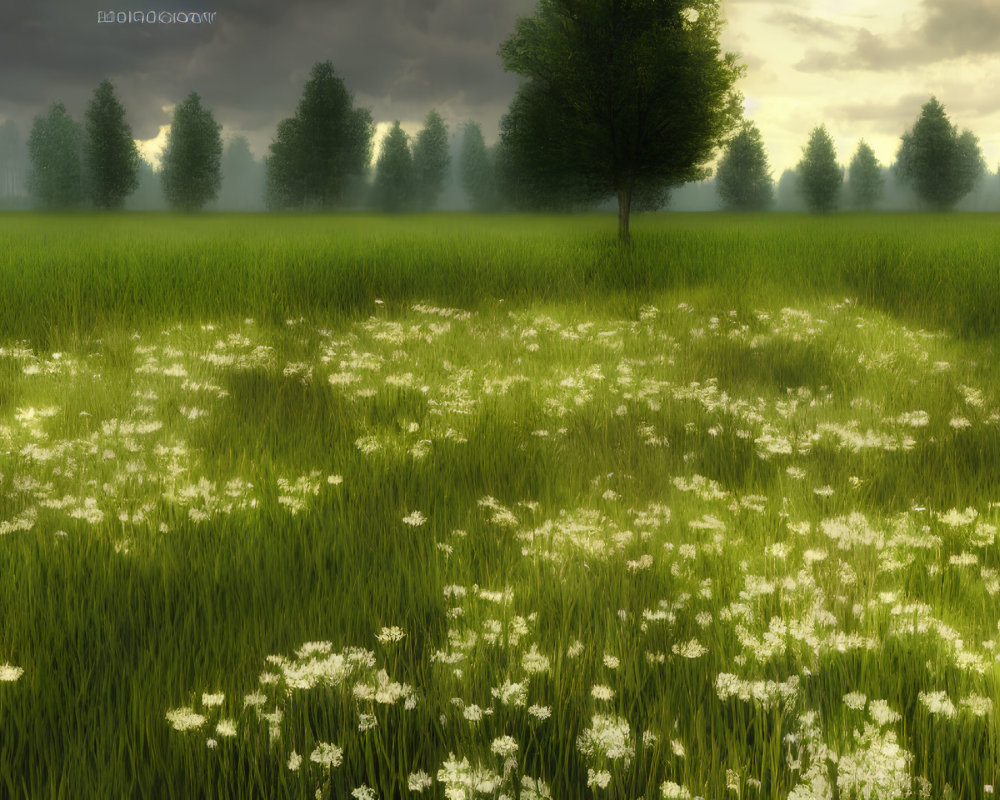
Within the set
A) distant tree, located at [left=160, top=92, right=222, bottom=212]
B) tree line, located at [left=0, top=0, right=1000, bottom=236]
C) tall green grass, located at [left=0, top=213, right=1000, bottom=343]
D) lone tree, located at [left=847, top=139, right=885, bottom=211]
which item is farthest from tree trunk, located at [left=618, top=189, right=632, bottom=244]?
lone tree, located at [left=847, top=139, right=885, bottom=211]

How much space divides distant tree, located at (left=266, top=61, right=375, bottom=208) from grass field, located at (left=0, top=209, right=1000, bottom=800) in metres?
75.5

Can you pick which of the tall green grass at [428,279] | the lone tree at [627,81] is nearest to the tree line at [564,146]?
the lone tree at [627,81]

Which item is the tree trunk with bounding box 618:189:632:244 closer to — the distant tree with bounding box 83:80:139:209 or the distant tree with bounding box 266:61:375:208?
the distant tree with bounding box 266:61:375:208

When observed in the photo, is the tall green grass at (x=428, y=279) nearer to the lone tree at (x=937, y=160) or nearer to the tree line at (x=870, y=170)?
the tree line at (x=870, y=170)

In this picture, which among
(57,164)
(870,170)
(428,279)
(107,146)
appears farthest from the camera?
(870,170)

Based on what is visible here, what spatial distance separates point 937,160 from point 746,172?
69.0ft

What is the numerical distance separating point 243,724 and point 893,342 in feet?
29.8

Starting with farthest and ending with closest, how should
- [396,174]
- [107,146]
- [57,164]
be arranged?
[396,174]
[57,164]
[107,146]

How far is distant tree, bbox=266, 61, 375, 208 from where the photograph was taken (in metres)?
79.8

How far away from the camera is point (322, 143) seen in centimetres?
7981

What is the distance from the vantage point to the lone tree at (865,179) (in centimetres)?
11762

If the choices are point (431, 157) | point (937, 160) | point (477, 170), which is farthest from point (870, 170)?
point (431, 157)

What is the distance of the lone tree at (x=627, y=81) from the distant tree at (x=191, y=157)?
72439 millimetres

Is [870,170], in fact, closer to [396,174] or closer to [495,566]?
[396,174]
